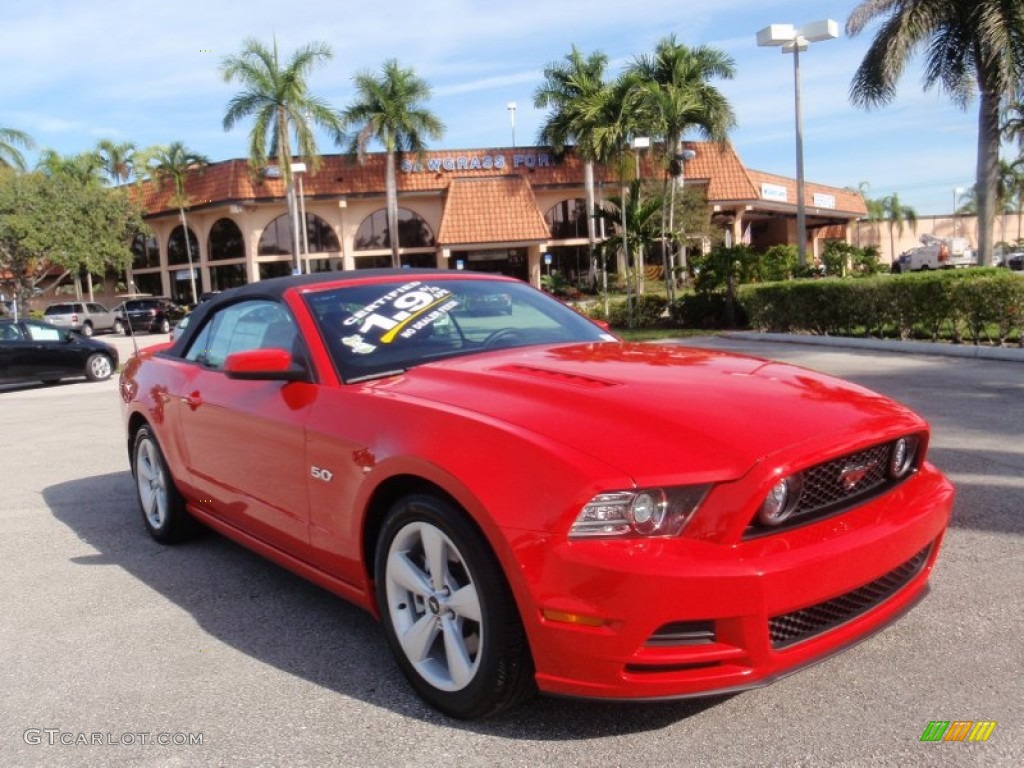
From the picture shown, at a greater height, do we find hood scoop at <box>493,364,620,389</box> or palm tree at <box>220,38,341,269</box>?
palm tree at <box>220,38,341,269</box>

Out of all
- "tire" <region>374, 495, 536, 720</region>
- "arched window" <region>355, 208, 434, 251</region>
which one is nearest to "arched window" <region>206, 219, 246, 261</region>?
"arched window" <region>355, 208, 434, 251</region>

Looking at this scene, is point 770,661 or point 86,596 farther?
point 86,596

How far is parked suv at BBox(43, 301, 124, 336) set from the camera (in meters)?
37.2

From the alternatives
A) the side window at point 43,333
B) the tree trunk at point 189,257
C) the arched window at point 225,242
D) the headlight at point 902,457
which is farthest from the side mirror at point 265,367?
the tree trunk at point 189,257

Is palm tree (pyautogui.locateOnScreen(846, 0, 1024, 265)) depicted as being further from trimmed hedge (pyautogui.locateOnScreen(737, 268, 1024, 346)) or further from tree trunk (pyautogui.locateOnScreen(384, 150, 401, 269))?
tree trunk (pyautogui.locateOnScreen(384, 150, 401, 269))

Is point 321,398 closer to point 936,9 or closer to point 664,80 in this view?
point 936,9

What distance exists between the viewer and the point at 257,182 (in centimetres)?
4381

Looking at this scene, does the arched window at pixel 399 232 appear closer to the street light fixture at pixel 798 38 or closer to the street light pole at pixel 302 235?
the street light pole at pixel 302 235

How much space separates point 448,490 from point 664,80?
39.4 metres

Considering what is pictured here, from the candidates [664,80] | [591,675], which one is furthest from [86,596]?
[664,80]

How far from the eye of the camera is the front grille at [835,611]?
2600 millimetres

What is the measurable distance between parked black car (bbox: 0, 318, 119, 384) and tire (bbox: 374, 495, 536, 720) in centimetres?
1624

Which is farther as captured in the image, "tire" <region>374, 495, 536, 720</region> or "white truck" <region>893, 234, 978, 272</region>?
"white truck" <region>893, 234, 978, 272</region>

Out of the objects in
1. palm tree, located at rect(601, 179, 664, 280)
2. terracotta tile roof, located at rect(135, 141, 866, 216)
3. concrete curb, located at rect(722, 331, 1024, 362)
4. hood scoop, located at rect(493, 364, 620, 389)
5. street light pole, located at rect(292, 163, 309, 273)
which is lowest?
concrete curb, located at rect(722, 331, 1024, 362)
